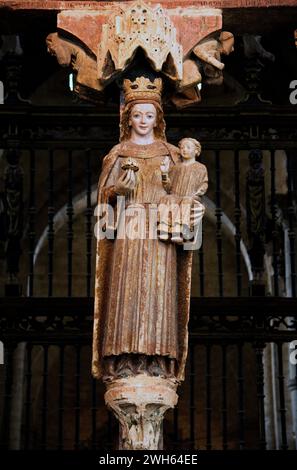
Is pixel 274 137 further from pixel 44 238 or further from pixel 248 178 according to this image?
pixel 44 238

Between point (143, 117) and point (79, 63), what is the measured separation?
701 mm

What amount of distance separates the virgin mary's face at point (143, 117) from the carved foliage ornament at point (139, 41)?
0.85 ft

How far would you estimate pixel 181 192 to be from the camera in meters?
8.95

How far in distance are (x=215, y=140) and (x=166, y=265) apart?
5167 millimetres

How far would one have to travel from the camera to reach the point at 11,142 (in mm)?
13664

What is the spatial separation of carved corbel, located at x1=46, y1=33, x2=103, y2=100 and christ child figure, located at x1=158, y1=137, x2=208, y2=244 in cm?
76

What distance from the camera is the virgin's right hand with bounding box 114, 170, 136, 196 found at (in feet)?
28.6

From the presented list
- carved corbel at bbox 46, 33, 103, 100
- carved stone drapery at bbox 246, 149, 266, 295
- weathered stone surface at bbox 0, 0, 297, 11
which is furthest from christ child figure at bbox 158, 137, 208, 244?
carved stone drapery at bbox 246, 149, 266, 295

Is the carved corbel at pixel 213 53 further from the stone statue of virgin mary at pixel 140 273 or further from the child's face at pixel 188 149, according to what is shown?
the child's face at pixel 188 149

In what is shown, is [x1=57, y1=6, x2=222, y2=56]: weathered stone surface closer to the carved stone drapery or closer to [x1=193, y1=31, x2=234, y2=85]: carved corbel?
[x1=193, y1=31, x2=234, y2=85]: carved corbel

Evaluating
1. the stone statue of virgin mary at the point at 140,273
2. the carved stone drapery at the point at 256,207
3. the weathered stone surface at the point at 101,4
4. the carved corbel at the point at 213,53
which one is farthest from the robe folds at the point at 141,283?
the carved stone drapery at the point at 256,207

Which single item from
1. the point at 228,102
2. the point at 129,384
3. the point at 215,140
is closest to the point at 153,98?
the point at 129,384

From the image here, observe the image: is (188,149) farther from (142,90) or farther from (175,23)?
(175,23)

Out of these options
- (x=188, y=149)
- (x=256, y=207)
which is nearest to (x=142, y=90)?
(x=188, y=149)
